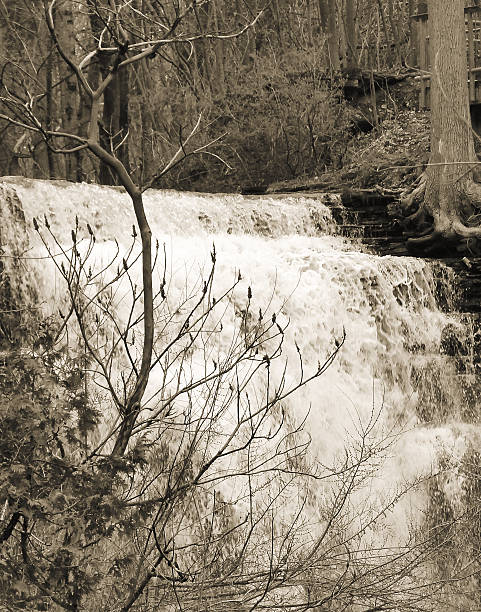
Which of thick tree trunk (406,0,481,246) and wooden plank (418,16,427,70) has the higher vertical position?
wooden plank (418,16,427,70)

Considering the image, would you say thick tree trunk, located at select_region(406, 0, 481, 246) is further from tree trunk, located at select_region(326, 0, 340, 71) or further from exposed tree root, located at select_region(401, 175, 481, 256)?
tree trunk, located at select_region(326, 0, 340, 71)

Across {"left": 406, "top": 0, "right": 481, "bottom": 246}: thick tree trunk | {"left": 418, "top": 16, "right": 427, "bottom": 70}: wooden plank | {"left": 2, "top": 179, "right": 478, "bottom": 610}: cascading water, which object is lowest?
{"left": 2, "top": 179, "right": 478, "bottom": 610}: cascading water

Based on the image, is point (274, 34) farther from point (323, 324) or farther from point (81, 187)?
point (323, 324)

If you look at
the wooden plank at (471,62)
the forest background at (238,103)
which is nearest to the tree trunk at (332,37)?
the forest background at (238,103)

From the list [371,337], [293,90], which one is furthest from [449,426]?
[293,90]

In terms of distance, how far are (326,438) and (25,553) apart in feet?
16.7

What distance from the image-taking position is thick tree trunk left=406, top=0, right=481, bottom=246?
13.2 metres

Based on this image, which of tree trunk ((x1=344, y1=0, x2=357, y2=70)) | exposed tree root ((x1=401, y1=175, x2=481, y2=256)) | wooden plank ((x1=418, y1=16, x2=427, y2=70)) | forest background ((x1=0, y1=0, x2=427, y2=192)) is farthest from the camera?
tree trunk ((x1=344, y1=0, x2=357, y2=70))

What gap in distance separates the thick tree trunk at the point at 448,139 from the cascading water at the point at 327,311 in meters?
1.28

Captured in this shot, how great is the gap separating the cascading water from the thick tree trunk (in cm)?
128

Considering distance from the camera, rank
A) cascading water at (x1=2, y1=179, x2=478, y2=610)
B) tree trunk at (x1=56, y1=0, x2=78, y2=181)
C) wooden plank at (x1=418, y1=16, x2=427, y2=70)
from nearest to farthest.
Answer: cascading water at (x1=2, y1=179, x2=478, y2=610) → tree trunk at (x1=56, y1=0, x2=78, y2=181) → wooden plank at (x1=418, y1=16, x2=427, y2=70)

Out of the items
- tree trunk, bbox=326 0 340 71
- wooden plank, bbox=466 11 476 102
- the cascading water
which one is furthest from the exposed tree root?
tree trunk, bbox=326 0 340 71

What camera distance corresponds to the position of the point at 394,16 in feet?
76.0

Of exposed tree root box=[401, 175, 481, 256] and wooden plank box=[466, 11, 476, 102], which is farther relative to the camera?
wooden plank box=[466, 11, 476, 102]
